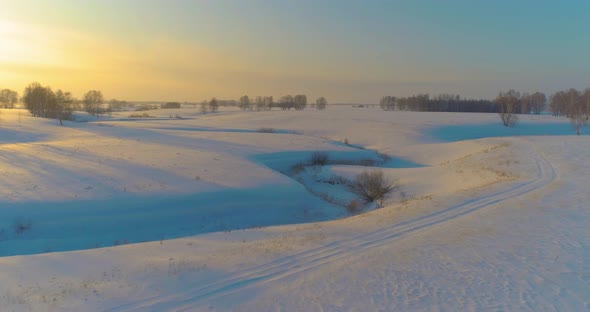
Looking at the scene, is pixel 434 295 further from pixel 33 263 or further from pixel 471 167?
pixel 471 167

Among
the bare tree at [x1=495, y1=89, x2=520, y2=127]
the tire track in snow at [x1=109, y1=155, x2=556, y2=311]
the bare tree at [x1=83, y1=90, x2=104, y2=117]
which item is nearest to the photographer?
the tire track in snow at [x1=109, y1=155, x2=556, y2=311]

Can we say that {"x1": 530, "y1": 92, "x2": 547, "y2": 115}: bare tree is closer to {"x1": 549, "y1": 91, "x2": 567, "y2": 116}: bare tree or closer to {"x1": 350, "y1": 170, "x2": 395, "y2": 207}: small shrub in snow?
{"x1": 549, "y1": 91, "x2": 567, "y2": 116}: bare tree

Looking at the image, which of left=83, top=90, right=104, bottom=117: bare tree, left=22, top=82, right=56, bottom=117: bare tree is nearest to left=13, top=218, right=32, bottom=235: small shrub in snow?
left=22, top=82, right=56, bottom=117: bare tree

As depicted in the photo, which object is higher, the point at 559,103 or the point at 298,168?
the point at 559,103

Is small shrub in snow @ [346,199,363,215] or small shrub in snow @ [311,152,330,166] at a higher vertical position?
small shrub in snow @ [311,152,330,166]

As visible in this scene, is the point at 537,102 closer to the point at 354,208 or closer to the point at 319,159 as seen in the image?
the point at 319,159

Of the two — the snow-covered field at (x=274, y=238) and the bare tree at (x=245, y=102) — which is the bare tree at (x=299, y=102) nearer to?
the bare tree at (x=245, y=102)

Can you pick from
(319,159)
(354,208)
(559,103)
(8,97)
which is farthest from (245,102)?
(354,208)
